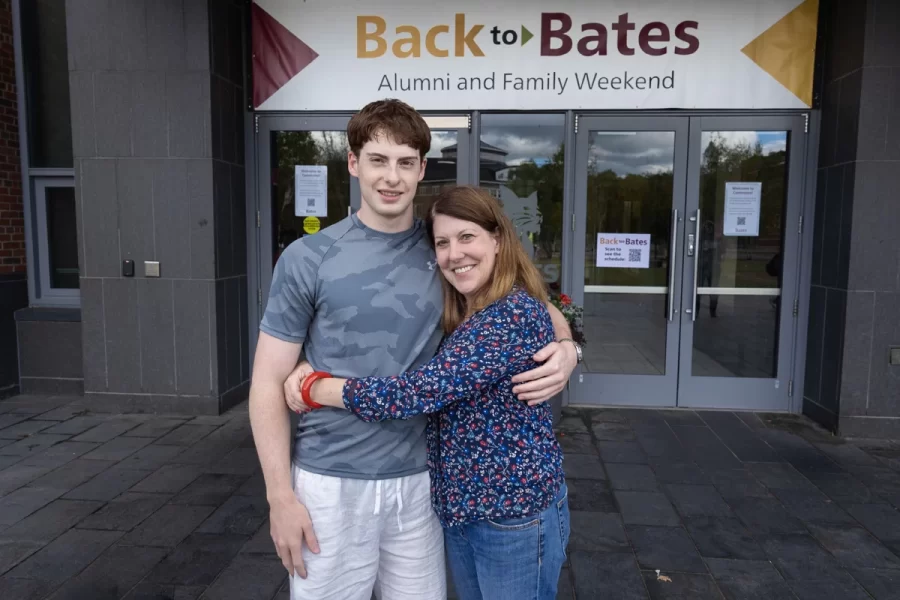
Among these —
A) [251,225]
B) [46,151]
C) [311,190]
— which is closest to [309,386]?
[311,190]

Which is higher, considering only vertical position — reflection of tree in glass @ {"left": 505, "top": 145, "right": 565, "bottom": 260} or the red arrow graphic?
the red arrow graphic

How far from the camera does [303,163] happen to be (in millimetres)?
5594

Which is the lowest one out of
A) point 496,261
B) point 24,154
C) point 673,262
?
point 673,262

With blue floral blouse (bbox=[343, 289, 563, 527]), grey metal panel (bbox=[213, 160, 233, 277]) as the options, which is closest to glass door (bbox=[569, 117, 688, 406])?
grey metal panel (bbox=[213, 160, 233, 277])

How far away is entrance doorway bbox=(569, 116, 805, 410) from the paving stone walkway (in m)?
0.50

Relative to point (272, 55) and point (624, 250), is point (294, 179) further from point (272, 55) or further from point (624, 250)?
point (624, 250)

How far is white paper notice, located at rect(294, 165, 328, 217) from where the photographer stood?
5.59m

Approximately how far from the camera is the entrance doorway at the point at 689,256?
17.3 ft

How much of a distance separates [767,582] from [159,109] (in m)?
5.17

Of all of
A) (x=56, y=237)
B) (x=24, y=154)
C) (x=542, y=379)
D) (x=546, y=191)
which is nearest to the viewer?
(x=542, y=379)

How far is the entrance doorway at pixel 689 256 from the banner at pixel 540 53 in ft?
0.92

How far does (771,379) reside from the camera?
5.39 meters

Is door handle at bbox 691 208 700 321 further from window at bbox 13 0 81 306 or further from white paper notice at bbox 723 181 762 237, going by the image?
window at bbox 13 0 81 306

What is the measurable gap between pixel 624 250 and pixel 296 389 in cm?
443
